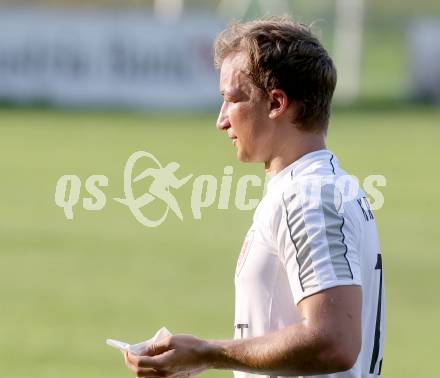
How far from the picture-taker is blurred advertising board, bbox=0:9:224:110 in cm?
3147

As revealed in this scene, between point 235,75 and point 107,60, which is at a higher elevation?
point 107,60

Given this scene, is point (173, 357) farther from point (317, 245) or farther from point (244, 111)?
point (244, 111)

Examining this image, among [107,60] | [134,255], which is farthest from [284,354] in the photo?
[107,60]

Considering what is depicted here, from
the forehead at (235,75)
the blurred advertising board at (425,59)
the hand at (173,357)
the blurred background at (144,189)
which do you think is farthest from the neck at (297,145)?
the blurred advertising board at (425,59)

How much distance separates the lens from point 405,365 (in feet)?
32.7

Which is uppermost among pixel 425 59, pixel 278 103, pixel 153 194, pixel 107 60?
pixel 425 59

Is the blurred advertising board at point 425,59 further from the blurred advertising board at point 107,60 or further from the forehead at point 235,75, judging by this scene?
the forehead at point 235,75

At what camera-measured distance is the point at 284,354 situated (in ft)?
13.1

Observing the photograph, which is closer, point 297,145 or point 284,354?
point 284,354

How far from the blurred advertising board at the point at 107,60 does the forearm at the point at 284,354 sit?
27.5 m

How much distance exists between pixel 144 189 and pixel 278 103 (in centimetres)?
1356

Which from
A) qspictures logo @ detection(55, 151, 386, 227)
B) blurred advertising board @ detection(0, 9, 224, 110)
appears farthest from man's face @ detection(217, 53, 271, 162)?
blurred advertising board @ detection(0, 9, 224, 110)

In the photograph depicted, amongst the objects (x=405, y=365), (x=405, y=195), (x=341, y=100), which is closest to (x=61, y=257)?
(x=405, y=365)

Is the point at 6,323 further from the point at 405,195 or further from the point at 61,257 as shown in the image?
the point at 405,195
